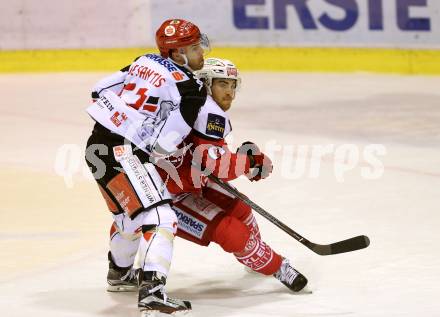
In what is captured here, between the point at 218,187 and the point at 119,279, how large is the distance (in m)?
0.59

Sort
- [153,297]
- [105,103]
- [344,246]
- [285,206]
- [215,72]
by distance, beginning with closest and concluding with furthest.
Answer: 1. [153,297]
2. [105,103]
3. [215,72]
4. [344,246]
5. [285,206]

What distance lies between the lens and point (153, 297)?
166 inches

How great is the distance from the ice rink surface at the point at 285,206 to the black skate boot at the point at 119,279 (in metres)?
0.05

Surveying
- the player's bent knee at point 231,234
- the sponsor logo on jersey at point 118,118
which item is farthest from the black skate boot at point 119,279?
the sponsor logo on jersey at point 118,118

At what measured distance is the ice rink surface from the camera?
4648 millimetres

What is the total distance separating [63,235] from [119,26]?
5.47m

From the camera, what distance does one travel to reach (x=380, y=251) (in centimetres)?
525

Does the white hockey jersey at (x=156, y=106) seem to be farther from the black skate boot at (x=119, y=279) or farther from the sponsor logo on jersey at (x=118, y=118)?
the black skate boot at (x=119, y=279)

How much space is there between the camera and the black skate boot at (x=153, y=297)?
4211 mm

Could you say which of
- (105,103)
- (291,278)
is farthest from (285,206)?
(105,103)

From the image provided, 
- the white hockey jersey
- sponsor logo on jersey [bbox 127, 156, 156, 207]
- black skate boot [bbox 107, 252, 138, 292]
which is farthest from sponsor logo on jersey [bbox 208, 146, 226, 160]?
black skate boot [bbox 107, 252, 138, 292]

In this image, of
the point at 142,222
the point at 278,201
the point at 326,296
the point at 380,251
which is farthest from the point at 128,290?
the point at 278,201

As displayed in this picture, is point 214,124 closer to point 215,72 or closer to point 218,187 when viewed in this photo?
point 215,72

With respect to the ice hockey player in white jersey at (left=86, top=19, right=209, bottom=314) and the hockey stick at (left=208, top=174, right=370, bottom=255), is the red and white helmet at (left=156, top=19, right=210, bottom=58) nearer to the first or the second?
the ice hockey player in white jersey at (left=86, top=19, right=209, bottom=314)
